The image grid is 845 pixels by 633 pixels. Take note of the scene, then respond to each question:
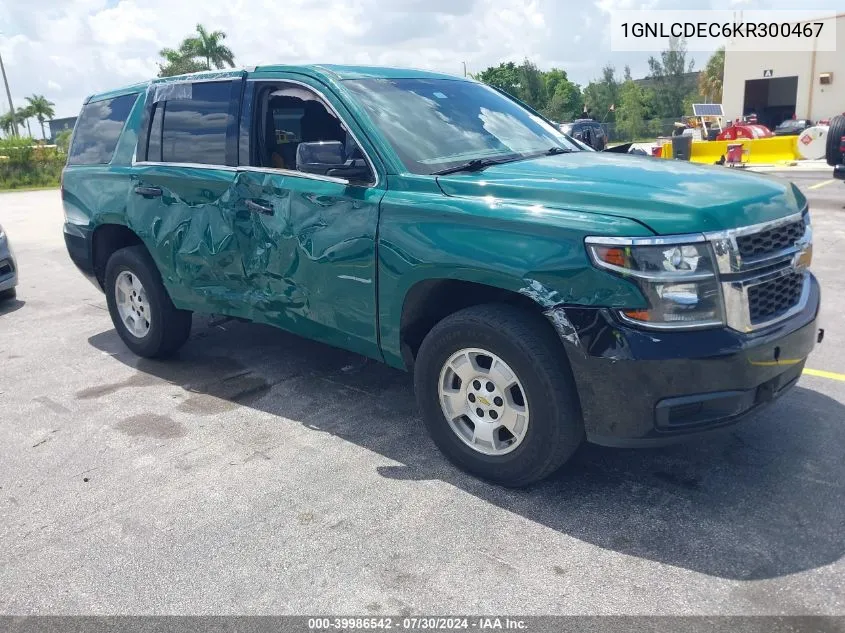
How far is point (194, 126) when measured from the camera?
4930 mm

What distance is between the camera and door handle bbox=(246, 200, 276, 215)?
14.3ft

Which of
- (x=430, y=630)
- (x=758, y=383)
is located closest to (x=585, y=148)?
(x=758, y=383)

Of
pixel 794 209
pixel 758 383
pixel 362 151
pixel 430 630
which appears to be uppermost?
pixel 362 151

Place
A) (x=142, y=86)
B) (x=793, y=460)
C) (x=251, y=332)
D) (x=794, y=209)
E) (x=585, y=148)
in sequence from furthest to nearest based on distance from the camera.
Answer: (x=251, y=332) → (x=142, y=86) → (x=585, y=148) → (x=793, y=460) → (x=794, y=209)

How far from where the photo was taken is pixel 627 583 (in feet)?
9.38

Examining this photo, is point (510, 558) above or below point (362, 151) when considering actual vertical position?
below

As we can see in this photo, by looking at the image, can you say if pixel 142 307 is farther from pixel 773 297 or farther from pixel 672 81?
pixel 672 81

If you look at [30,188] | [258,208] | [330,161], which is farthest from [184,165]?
[30,188]

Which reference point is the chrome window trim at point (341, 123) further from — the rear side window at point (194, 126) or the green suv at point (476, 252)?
the rear side window at point (194, 126)

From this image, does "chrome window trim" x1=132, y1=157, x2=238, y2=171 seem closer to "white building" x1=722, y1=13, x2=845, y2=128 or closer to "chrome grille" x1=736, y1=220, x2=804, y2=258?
"chrome grille" x1=736, y1=220, x2=804, y2=258

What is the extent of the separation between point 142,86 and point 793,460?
193 inches

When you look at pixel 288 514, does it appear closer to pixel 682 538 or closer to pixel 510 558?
pixel 510 558

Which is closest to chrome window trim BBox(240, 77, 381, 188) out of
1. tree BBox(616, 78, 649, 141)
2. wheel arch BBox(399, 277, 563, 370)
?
wheel arch BBox(399, 277, 563, 370)

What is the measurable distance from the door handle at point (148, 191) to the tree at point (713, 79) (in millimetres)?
64541
